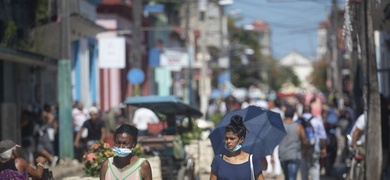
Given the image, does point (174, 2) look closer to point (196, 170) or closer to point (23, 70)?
point (23, 70)

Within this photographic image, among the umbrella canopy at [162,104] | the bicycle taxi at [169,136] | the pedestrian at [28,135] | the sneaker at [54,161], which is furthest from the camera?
the pedestrian at [28,135]

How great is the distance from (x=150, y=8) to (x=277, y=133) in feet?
100

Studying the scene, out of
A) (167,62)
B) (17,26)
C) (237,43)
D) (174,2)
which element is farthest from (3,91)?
(237,43)

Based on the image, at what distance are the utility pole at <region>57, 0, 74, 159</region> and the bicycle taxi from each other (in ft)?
9.64

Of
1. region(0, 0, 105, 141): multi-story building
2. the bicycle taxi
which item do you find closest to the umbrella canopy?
the bicycle taxi

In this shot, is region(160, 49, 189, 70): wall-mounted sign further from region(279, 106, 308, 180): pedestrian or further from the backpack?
region(279, 106, 308, 180): pedestrian

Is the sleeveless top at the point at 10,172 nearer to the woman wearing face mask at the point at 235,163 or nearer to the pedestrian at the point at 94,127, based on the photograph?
the woman wearing face mask at the point at 235,163

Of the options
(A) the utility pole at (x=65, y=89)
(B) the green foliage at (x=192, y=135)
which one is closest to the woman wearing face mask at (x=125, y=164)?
(B) the green foliage at (x=192, y=135)

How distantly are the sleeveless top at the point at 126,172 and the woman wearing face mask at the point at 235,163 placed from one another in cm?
72

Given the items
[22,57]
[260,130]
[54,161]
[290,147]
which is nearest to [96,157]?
[260,130]

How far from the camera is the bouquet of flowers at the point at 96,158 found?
14719 mm

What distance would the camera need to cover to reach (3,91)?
2377cm

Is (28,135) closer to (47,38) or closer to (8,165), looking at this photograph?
(47,38)

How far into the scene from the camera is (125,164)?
943 centimetres
